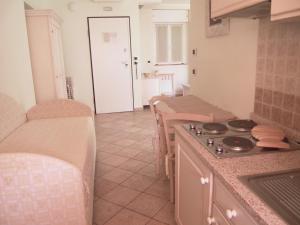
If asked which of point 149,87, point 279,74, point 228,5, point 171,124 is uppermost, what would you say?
point 228,5

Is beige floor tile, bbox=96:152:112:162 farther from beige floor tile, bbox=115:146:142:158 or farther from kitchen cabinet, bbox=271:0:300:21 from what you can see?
kitchen cabinet, bbox=271:0:300:21

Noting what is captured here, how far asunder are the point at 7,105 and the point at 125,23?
11.7 ft

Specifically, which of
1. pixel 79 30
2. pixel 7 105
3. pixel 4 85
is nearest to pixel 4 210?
pixel 7 105

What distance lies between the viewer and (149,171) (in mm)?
2781

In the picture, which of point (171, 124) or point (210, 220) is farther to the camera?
point (171, 124)

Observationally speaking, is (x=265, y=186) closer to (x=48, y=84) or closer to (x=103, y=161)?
(x=103, y=161)

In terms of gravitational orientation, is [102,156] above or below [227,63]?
below

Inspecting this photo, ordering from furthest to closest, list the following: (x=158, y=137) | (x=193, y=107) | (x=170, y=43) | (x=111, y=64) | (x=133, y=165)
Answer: (x=170, y=43) → (x=111, y=64) → (x=133, y=165) → (x=158, y=137) → (x=193, y=107)

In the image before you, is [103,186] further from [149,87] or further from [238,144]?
[149,87]

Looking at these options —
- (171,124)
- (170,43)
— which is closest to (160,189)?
(171,124)

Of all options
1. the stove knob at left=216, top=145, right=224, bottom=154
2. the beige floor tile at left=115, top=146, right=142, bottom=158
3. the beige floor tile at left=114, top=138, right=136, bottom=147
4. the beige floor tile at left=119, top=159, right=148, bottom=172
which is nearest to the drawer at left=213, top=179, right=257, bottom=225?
the stove knob at left=216, top=145, right=224, bottom=154

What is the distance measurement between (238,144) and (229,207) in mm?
395

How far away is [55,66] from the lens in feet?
11.1

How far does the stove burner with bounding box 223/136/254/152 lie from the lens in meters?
1.21
